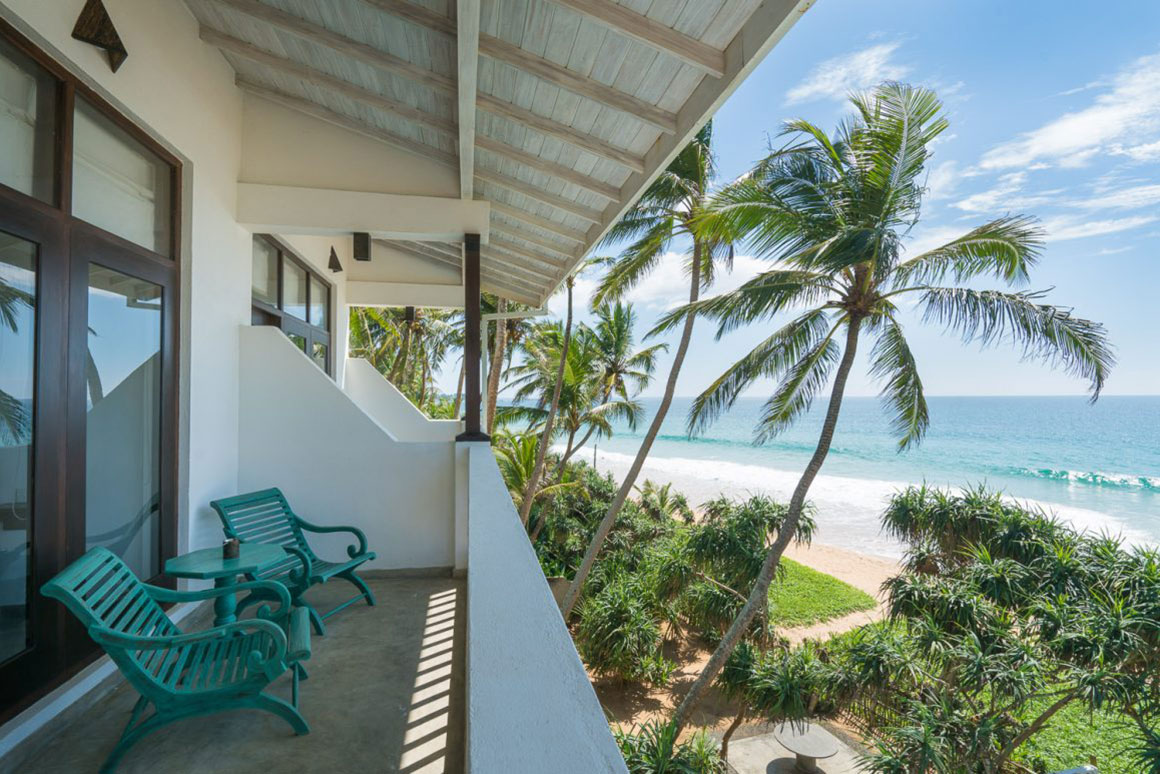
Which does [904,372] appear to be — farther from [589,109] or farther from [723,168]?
[589,109]

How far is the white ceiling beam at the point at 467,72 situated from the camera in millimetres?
2357

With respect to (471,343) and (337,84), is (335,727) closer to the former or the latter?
(471,343)

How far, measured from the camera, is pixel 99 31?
8.60 ft

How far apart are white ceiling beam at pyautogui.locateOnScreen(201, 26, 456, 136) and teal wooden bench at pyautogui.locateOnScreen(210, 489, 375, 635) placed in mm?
2991

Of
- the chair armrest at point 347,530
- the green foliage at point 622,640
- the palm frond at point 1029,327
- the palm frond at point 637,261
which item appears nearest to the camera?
the chair armrest at point 347,530

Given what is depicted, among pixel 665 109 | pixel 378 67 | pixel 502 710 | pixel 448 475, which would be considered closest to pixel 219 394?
pixel 448 475

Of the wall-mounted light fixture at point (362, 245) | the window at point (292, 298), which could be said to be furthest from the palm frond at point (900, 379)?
the window at point (292, 298)

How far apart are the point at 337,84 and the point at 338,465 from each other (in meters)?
2.89

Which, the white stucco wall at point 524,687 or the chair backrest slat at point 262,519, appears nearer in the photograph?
the white stucco wall at point 524,687

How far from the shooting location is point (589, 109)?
10.8ft

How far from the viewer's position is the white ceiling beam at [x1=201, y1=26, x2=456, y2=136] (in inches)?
151

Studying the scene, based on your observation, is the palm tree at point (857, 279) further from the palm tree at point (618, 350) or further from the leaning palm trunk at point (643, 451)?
the palm tree at point (618, 350)

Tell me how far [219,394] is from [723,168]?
9954 millimetres

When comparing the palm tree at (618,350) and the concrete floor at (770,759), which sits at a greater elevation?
the palm tree at (618,350)
